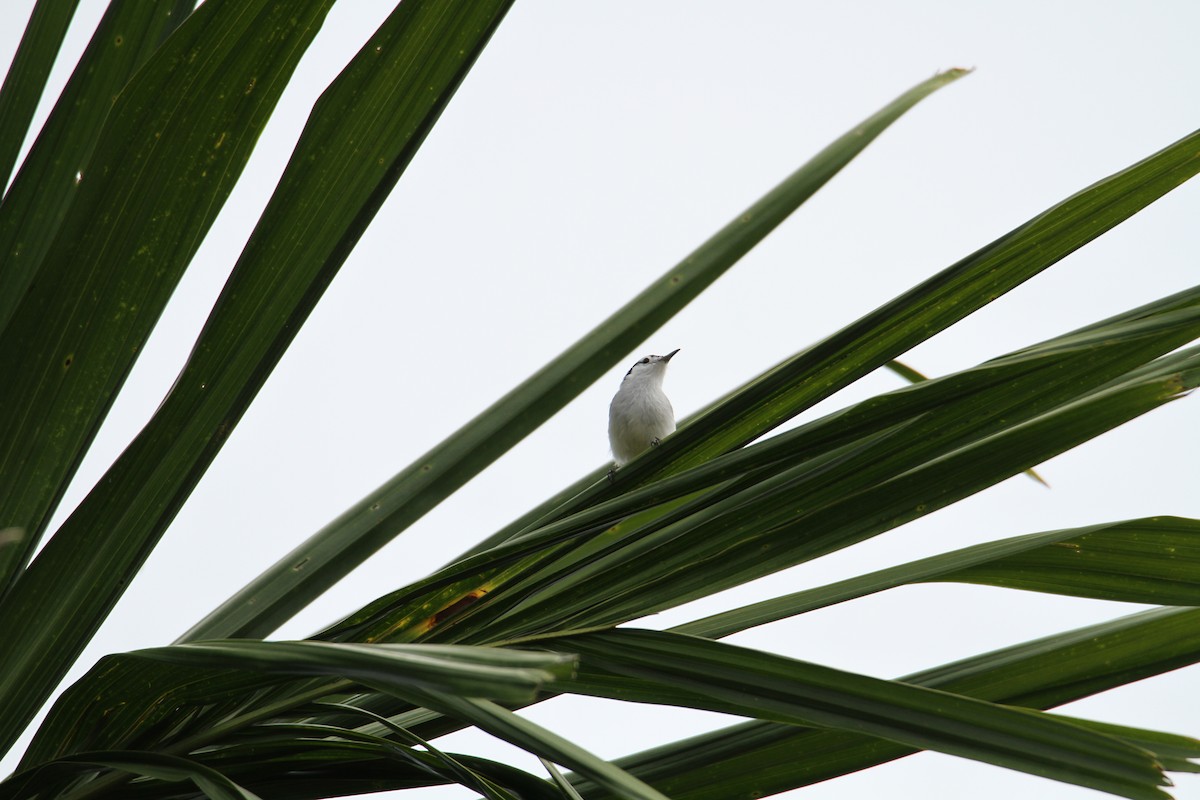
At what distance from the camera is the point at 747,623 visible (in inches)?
48.0

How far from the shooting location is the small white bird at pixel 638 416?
3.51 meters

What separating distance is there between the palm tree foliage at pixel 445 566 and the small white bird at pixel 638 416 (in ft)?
7.49

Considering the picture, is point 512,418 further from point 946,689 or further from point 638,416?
point 638,416

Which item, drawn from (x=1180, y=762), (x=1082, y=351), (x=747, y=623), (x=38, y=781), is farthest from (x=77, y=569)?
(x=1180, y=762)

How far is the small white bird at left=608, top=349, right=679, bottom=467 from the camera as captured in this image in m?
3.51

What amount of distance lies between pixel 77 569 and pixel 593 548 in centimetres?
48

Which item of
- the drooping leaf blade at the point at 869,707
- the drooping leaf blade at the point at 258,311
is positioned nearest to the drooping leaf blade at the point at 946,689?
the drooping leaf blade at the point at 869,707

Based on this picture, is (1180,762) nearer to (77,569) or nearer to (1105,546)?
(1105,546)

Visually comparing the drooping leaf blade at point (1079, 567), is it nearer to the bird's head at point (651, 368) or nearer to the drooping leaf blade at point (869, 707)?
the drooping leaf blade at point (869, 707)

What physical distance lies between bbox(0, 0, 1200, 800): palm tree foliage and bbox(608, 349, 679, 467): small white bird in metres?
2.28

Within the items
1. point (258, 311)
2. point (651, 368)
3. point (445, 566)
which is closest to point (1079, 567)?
point (445, 566)

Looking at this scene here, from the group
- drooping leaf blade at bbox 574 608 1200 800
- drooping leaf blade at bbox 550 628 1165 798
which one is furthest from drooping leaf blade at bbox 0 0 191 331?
drooping leaf blade at bbox 574 608 1200 800

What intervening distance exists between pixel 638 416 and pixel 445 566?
2.43 meters

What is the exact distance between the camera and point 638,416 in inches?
138
